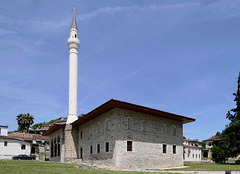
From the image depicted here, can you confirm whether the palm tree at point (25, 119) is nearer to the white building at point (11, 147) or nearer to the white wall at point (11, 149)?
the white building at point (11, 147)

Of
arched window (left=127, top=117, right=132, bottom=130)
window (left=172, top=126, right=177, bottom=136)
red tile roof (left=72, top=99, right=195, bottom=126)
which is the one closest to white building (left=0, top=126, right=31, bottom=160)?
red tile roof (left=72, top=99, right=195, bottom=126)

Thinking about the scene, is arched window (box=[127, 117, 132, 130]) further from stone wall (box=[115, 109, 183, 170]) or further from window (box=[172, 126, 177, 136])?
window (box=[172, 126, 177, 136])

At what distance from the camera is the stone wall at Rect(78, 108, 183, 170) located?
20.3m

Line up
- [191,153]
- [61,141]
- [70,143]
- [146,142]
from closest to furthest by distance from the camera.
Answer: [146,142], [70,143], [61,141], [191,153]

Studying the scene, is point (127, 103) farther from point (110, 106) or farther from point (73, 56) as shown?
point (73, 56)

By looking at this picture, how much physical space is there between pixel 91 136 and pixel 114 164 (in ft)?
19.6

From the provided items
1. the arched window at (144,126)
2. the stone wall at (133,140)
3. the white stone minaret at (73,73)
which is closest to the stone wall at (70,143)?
the white stone minaret at (73,73)

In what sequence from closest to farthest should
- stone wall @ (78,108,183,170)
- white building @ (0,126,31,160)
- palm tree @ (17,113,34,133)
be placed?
stone wall @ (78,108,183,170) < white building @ (0,126,31,160) < palm tree @ (17,113,34,133)

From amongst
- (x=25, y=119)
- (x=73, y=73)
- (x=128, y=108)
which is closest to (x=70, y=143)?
(x=73, y=73)

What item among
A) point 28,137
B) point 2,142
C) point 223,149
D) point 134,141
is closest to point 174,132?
point 134,141

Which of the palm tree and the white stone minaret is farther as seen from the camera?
the palm tree

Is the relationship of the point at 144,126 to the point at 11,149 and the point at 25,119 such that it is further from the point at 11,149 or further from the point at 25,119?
the point at 25,119

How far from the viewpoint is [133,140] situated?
68.7 feet

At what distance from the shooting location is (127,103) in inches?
771
